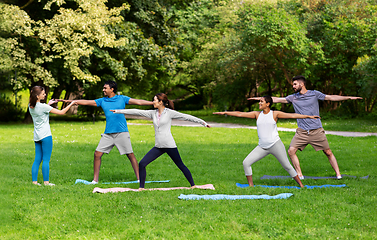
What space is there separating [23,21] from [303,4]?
68.1 ft

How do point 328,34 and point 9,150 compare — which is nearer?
point 9,150

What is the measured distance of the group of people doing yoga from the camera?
7199 millimetres

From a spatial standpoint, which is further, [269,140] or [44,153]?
[44,153]

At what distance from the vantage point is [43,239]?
5004 millimetres

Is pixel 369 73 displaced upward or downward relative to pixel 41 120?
upward

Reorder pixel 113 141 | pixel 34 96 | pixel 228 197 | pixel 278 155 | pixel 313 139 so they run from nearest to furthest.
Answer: pixel 228 197, pixel 278 155, pixel 34 96, pixel 113 141, pixel 313 139

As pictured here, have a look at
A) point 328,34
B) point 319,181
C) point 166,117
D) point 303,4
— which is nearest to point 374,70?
point 328,34

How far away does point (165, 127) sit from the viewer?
721 cm

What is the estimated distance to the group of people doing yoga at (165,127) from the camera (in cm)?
720

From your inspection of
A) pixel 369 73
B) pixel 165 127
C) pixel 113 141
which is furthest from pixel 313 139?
pixel 369 73

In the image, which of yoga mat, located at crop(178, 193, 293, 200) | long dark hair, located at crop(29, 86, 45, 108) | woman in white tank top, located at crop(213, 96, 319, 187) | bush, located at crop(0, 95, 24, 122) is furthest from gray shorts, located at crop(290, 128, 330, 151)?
bush, located at crop(0, 95, 24, 122)

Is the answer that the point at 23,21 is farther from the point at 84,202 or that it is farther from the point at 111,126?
the point at 84,202

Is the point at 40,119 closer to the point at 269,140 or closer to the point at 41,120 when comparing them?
the point at 41,120

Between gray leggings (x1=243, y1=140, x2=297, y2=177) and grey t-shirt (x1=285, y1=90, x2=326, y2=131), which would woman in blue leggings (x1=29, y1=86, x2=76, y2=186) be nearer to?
gray leggings (x1=243, y1=140, x2=297, y2=177)
